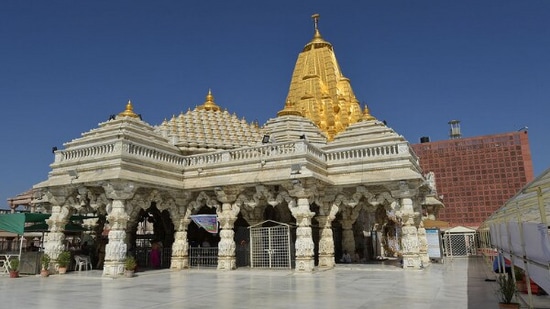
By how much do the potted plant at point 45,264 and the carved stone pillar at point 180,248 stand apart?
17.2ft

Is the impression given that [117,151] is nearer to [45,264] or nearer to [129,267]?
[129,267]

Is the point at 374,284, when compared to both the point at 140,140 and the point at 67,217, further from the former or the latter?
the point at 67,217

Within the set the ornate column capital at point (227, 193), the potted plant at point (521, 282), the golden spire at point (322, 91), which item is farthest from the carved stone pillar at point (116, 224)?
the golden spire at point (322, 91)

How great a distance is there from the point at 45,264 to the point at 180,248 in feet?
18.7

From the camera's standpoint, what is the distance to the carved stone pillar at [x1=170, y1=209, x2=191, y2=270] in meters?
19.7

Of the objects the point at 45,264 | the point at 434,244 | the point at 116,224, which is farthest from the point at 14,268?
the point at 434,244

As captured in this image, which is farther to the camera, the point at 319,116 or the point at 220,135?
the point at 319,116

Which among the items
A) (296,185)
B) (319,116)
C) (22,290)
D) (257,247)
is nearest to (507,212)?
(296,185)

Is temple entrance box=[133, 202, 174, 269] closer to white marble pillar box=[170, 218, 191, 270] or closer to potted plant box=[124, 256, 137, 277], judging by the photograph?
white marble pillar box=[170, 218, 191, 270]

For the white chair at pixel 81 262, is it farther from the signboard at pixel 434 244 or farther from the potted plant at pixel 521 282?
the potted plant at pixel 521 282

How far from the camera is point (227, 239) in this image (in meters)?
19.0

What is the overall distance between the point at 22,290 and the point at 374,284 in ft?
35.6

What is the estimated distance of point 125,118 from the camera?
19.3 metres

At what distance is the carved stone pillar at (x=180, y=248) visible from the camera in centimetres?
1967
